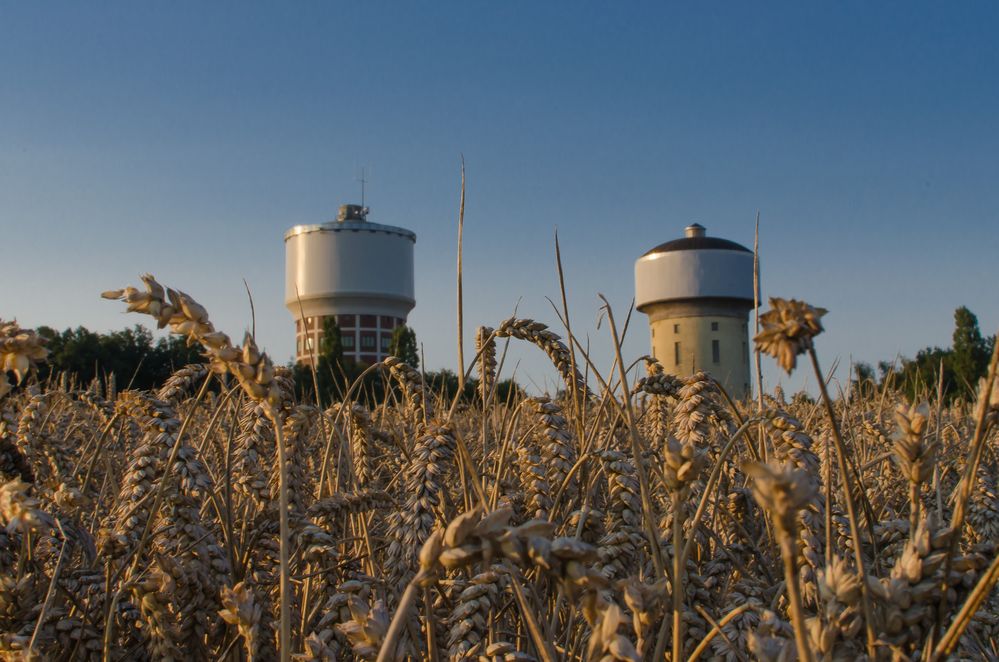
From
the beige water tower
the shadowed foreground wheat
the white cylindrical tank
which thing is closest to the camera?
the shadowed foreground wheat

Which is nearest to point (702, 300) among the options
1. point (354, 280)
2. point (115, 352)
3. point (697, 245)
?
point (697, 245)

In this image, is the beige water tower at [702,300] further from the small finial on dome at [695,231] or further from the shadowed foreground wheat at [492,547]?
the shadowed foreground wheat at [492,547]

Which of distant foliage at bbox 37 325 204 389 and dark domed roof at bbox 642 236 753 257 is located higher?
dark domed roof at bbox 642 236 753 257

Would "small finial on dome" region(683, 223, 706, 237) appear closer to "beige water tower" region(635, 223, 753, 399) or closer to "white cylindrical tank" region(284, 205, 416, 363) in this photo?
"beige water tower" region(635, 223, 753, 399)

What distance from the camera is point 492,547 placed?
25.6 inches

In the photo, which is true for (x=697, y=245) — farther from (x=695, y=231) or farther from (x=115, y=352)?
Result: (x=115, y=352)

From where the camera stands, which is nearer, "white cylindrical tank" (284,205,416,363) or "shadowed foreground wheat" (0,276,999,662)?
"shadowed foreground wheat" (0,276,999,662)

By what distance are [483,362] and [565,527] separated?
78 cm

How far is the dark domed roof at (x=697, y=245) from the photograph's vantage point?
5144 centimetres

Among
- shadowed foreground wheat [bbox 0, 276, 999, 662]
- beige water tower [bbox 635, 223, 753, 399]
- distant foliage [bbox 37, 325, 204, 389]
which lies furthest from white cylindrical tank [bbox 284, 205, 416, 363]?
shadowed foreground wheat [bbox 0, 276, 999, 662]

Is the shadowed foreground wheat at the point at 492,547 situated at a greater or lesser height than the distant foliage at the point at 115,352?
lesser

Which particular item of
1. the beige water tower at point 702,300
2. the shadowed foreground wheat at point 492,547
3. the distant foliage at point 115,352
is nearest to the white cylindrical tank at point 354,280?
the beige water tower at point 702,300

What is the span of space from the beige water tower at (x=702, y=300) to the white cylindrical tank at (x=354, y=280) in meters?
15.8

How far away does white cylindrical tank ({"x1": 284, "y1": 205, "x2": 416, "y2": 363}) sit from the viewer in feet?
181
